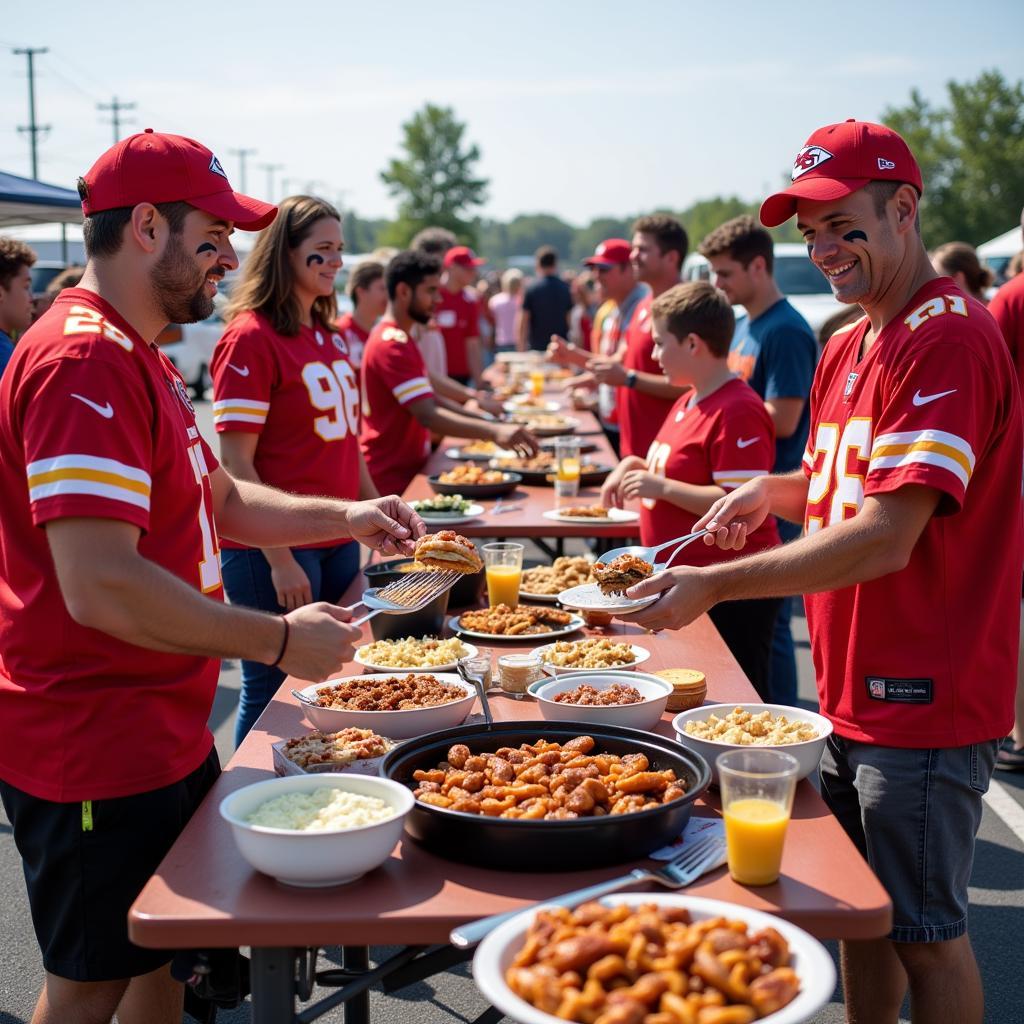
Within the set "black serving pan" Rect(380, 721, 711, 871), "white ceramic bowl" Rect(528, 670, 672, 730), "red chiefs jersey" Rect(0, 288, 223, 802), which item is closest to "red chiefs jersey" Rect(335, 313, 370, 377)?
"white ceramic bowl" Rect(528, 670, 672, 730)

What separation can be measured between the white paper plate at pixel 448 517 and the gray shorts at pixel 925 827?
293 centimetres

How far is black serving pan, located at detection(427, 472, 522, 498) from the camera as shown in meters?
6.00

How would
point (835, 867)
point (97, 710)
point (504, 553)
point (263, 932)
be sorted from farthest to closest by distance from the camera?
1. point (504, 553)
2. point (97, 710)
3. point (835, 867)
4. point (263, 932)

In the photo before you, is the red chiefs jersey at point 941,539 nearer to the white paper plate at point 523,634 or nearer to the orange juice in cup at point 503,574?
the white paper plate at point 523,634

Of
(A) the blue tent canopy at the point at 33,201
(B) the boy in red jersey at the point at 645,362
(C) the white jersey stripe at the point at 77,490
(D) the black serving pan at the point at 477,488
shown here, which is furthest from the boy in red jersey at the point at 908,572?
(A) the blue tent canopy at the point at 33,201

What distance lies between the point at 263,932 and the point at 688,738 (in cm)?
104

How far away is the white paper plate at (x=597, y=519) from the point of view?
5289 millimetres

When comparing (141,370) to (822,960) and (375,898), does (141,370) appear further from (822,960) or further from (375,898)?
(822,960)

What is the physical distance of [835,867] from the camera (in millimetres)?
2105

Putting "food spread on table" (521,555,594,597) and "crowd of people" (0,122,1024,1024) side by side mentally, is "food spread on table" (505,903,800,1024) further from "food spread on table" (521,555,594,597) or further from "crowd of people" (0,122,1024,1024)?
"food spread on table" (521,555,594,597)

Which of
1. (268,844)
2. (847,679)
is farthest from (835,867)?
(268,844)

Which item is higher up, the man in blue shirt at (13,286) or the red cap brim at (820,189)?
the red cap brim at (820,189)

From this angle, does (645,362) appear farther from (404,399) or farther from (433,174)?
(433,174)

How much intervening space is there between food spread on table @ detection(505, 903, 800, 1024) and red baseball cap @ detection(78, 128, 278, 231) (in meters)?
1.74
